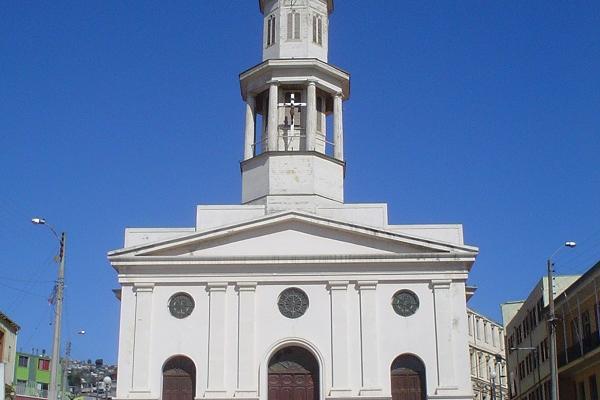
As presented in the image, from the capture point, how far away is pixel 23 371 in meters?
68.2

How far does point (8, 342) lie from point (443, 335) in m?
24.2

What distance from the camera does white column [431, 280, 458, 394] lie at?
3244cm

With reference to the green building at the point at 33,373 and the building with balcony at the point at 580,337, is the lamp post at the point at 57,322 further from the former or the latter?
the green building at the point at 33,373

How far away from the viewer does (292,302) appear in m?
33.6

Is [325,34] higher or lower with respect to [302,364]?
higher

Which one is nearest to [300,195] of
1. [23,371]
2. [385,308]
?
[385,308]

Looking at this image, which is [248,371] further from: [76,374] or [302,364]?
[76,374]

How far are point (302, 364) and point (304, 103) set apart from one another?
11.0 meters

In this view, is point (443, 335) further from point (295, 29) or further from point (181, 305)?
point (295, 29)

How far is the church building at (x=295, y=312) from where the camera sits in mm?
32688

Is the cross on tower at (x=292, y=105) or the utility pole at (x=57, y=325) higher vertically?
the cross on tower at (x=292, y=105)

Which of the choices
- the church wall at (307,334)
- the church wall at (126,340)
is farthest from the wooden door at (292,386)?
the church wall at (126,340)

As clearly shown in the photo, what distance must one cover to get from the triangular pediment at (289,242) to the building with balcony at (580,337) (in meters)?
9.16

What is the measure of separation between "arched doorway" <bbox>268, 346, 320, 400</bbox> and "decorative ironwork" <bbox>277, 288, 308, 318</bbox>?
1274mm
